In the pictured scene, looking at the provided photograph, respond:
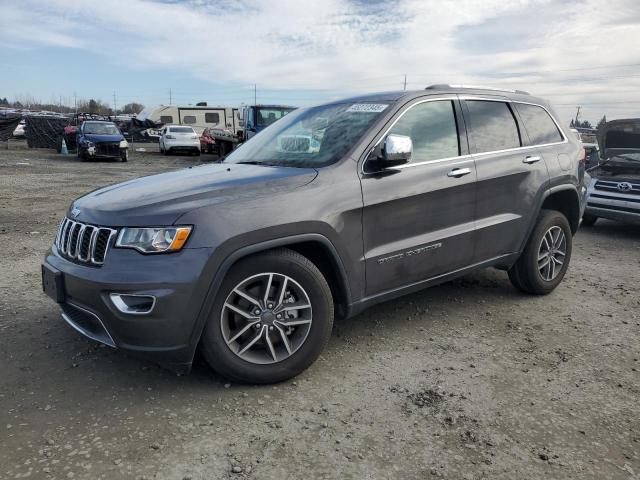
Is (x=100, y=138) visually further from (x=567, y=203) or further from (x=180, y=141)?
(x=567, y=203)

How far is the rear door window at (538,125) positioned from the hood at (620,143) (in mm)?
3901

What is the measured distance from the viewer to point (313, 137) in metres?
3.78

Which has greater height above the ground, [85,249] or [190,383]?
[85,249]

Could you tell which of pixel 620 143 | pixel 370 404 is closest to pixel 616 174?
pixel 620 143

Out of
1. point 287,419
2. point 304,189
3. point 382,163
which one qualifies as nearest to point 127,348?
point 287,419

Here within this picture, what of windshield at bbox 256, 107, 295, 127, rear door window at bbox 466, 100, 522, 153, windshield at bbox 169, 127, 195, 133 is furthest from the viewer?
windshield at bbox 169, 127, 195, 133

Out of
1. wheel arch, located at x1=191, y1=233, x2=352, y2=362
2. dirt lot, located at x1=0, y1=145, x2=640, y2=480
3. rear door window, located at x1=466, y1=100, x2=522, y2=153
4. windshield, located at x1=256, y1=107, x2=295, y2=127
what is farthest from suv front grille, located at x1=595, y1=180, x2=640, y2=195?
windshield, located at x1=256, y1=107, x2=295, y2=127

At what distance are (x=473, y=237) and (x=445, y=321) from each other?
72 centimetres

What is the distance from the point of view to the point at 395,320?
4176mm

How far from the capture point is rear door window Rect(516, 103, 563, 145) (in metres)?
4.59

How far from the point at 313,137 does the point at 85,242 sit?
5.59 feet

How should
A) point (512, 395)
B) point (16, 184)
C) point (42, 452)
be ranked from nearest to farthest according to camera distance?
1. point (42, 452)
2. point (512, 395)
3. point (16, 184)

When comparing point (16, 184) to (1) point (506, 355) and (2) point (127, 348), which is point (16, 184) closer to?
(2) point (127, 348)

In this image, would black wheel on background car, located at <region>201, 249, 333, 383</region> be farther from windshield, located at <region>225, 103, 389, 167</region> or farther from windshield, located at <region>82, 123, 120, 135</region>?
windshield, located at <region>82, 123, 120, 135</region>
